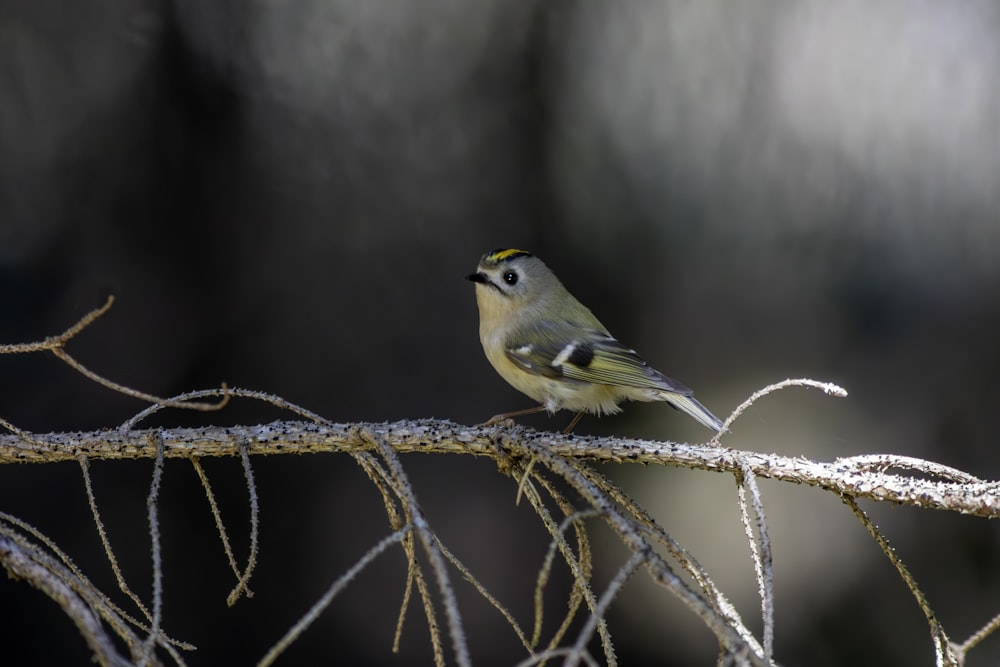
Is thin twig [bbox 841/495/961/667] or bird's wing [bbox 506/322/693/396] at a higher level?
bird's wing [bbox 506/322/693/396]

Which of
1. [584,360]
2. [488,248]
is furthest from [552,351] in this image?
[488,248]

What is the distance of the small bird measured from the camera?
1.51 meters

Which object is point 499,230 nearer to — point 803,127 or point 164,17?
point 803,127

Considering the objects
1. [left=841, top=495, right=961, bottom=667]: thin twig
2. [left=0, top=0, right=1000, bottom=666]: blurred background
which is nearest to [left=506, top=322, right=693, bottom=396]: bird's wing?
[left=0, top=0, right=1000, bottom=666]: blurred background

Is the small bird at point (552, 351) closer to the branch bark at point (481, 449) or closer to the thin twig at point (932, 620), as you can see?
the branch bark at point (481, 449)

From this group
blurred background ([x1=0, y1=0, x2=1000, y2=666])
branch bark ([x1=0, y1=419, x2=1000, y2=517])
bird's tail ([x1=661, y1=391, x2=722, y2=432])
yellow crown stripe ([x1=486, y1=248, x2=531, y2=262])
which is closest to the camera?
branch bark ([x1=0, y1=419, x2=1000, y2=517])

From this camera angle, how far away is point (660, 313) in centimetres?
205

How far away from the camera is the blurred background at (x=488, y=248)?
74.1 inches

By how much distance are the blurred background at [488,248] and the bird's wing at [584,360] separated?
0.44 m

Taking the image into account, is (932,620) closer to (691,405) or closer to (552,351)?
(691,405)

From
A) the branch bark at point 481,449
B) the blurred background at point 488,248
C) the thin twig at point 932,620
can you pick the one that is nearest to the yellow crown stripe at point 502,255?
the blurred background at point 488,248

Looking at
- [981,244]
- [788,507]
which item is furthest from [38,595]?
[981,244]

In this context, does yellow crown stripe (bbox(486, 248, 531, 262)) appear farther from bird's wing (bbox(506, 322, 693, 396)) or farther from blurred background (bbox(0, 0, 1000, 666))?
blurred background (bbox(0, 0, 1000, 666))

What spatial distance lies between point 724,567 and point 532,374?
0.77 m
